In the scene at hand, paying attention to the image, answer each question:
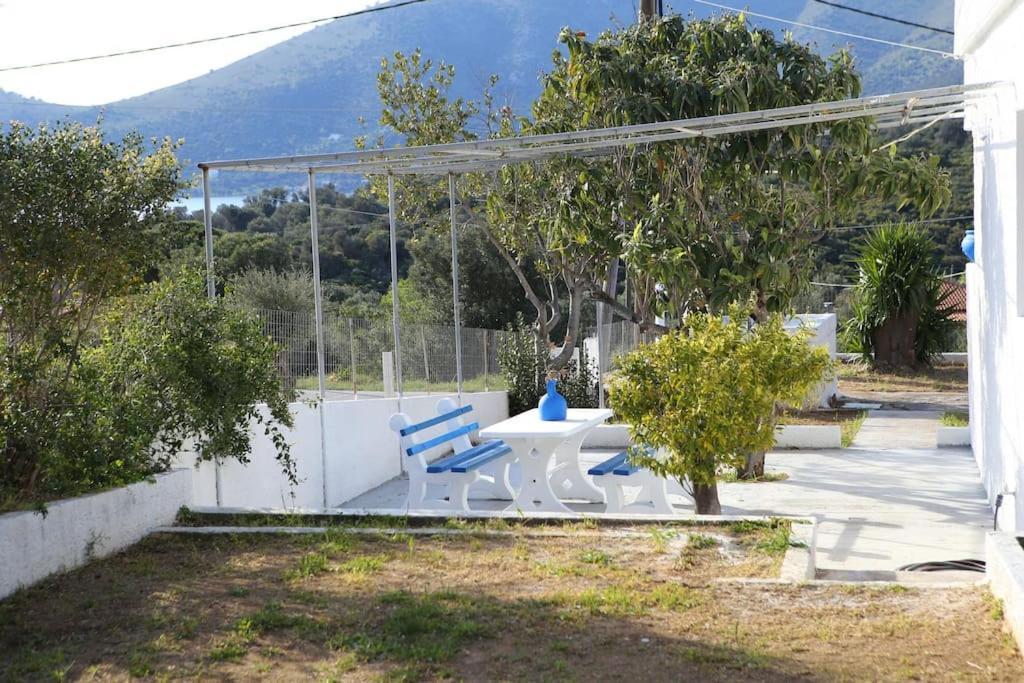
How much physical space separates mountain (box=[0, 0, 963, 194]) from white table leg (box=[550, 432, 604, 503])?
137 ft

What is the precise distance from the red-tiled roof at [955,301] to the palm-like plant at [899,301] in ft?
0.47

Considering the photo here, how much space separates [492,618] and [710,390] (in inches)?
87.4

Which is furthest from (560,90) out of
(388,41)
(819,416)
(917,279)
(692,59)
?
(388,41)

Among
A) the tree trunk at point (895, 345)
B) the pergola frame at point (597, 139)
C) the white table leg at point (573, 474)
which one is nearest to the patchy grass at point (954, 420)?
the pergola frame at point (597, 139)

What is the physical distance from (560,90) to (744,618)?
6.96 metres

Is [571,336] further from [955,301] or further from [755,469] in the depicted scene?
[955,301]

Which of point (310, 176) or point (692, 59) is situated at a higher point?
point (692, 59)

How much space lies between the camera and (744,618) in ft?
15.6

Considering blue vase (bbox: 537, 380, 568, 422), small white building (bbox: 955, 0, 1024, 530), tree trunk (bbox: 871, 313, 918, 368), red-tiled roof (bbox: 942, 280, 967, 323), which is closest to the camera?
small white building (bbox: 955, 0, 1024, 530)

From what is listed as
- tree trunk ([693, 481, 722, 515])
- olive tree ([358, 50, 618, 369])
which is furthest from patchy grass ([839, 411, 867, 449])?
tree trunk ([693, 481, 722, 515])

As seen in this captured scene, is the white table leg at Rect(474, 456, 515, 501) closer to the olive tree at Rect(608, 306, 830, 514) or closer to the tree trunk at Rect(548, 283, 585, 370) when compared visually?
the olive tree at Rect(608, 306, 830, 514)

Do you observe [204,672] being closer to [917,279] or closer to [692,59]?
[692,59]

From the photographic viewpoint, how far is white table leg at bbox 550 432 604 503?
884 centimetres

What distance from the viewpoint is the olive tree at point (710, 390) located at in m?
6.44
